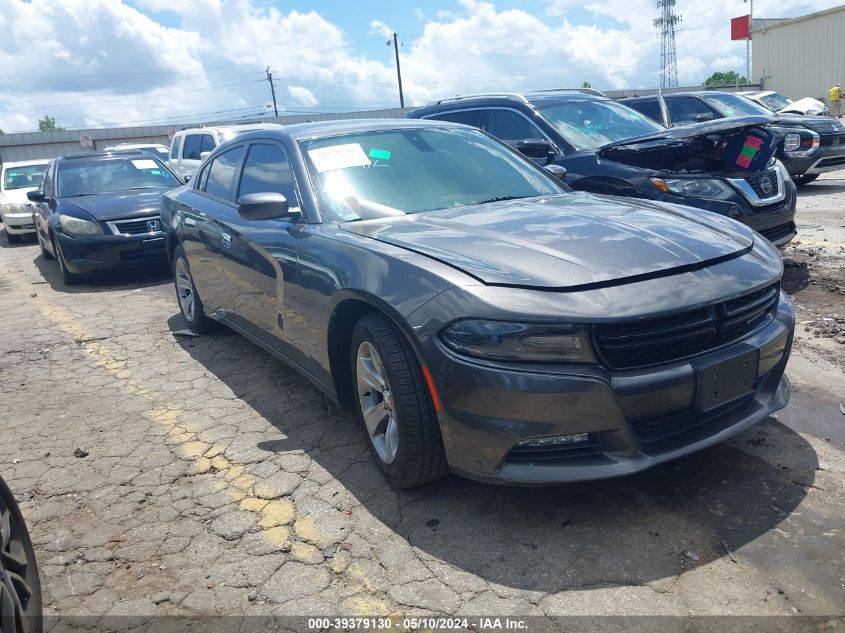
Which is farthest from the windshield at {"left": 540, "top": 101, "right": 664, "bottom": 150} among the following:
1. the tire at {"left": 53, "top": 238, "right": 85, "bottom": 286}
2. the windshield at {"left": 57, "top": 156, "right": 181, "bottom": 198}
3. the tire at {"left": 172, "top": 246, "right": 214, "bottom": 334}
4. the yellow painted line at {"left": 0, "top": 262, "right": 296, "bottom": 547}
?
the tire at {"left": 53, "top": 238, "right": 85, "bottom": 286}

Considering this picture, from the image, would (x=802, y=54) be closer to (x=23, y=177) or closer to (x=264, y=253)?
(x=23, y=177)

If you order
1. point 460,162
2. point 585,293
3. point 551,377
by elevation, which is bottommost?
point 551,377

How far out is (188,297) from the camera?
6.01m

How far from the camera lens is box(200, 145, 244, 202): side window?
4.83 meters

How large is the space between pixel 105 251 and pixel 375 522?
22.1 ft

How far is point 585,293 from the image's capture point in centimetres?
Answer: 252

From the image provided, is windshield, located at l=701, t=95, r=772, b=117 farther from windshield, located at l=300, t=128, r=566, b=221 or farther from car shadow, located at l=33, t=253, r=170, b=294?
car shadow, located at l=33, t=253, r=170, b=294

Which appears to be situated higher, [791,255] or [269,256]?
[269,256]

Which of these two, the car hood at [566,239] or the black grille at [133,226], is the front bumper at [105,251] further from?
the car hood at [566,239]

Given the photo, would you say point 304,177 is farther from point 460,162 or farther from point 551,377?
point 551,377

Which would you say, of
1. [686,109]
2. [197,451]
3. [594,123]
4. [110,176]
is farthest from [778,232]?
[110,176]

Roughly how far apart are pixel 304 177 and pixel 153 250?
5.36m

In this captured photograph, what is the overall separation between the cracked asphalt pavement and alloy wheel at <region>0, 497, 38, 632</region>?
1.16ft

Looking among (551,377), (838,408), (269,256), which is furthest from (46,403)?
(838,408)
